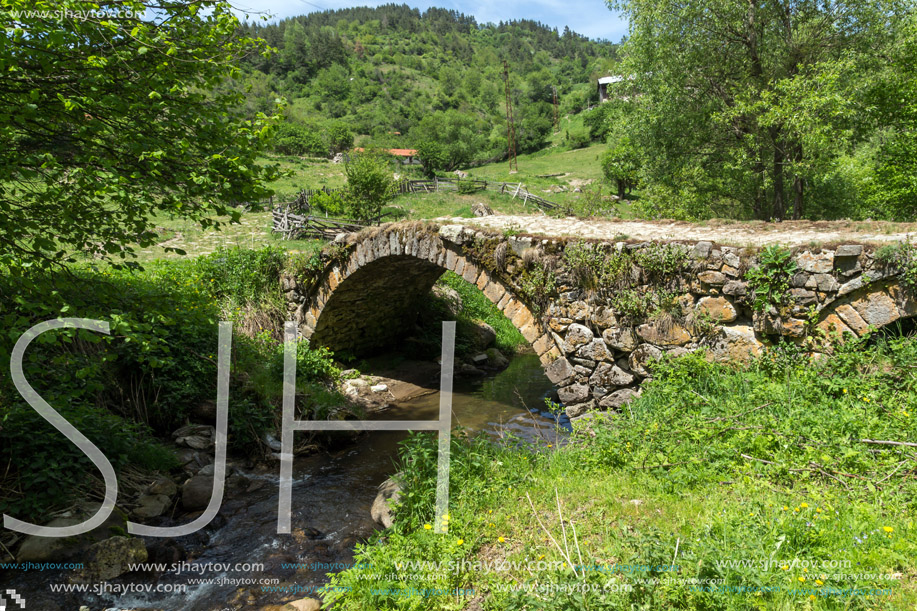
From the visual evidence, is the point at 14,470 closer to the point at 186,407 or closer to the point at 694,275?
the point at 186,407

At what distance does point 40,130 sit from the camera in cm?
445

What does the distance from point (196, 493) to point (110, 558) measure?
4.39ft

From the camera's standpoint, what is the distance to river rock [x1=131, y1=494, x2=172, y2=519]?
527cm

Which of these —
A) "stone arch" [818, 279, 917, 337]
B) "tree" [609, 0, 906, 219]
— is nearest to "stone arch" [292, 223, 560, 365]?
"stone arch" [818, 279, 917, 337]

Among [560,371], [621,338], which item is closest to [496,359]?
[560,371]

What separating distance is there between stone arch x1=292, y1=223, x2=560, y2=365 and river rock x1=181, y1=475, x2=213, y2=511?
452 centimetres

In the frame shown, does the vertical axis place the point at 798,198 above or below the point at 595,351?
above

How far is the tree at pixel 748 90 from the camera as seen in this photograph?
9.91 meters

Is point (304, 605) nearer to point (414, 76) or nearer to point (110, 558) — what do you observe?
point (110, 558)

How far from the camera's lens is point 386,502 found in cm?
528

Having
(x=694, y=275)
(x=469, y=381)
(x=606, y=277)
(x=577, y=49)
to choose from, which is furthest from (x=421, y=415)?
(x=577, y=49)

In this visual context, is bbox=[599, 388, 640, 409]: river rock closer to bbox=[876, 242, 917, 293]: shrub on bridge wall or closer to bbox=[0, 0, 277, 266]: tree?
bbox=[876, 242, 917, 293]: shrub on bridge wall

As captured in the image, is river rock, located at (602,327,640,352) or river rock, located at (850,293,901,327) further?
river rock, located at (602,327,640,352)

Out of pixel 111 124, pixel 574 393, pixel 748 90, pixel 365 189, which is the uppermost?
pixel 748 90
